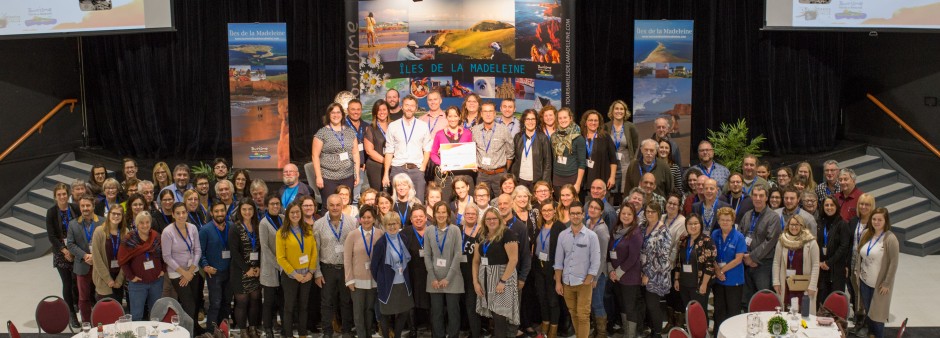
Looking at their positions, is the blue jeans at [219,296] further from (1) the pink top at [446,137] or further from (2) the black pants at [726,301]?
(2) the black pants at [726,301]

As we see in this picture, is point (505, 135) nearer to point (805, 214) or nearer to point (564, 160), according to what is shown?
point (564, 160)

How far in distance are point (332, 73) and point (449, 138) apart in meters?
4.48

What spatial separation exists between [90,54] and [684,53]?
7952 mm

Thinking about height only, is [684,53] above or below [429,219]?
above

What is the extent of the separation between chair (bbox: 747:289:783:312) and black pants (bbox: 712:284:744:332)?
1.62 feet

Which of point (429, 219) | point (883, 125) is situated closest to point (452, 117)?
point (429, 219)

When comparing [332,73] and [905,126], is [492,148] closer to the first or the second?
[332,73]

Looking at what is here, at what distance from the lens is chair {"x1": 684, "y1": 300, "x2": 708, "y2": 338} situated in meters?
8.73

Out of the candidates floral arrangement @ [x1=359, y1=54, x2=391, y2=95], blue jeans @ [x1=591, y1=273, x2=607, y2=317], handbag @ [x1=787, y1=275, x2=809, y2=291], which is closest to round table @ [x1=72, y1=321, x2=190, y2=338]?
blue jeans @ [x1=591, y1=273, x2=607, y2=317]

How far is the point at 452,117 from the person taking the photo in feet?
35.4

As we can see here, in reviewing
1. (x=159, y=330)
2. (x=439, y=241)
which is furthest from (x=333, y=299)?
(x=159, y=330)

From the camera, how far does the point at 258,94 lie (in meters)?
14.2

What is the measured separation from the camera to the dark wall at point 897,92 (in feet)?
45.6

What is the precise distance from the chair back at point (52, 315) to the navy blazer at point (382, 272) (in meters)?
2.52
